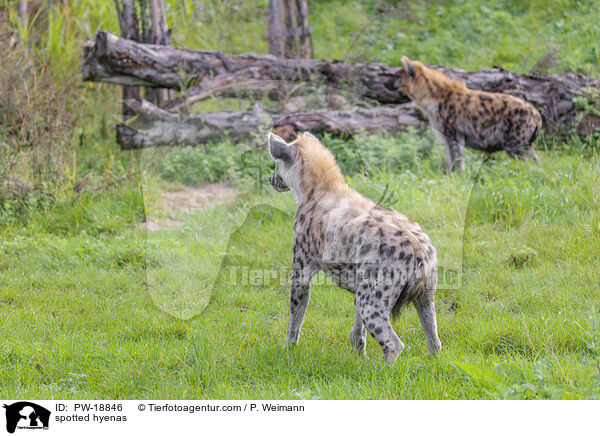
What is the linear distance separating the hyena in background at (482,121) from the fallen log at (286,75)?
3.32ft

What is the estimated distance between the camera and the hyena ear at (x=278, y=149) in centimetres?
507

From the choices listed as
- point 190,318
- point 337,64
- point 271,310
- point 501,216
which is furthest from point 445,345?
point 337,64

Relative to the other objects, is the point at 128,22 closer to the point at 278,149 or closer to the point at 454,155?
the point at 454,155

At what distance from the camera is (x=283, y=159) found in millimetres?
5160

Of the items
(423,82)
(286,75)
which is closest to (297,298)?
(423,82)

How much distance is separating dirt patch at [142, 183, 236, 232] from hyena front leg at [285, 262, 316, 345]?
1982 millimetres

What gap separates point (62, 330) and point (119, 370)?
1.06 meters

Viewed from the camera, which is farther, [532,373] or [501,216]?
[501,216]

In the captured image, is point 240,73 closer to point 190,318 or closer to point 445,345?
point 190,318

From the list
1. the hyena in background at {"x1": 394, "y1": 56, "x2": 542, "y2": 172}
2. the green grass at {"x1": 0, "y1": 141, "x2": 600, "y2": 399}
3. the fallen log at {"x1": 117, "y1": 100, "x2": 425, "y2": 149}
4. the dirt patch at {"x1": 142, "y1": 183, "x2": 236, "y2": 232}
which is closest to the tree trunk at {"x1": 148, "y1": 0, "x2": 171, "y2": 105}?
the fallen log at {"x1": 117, "y1": 100, "x2": 425, "y2": 149}
